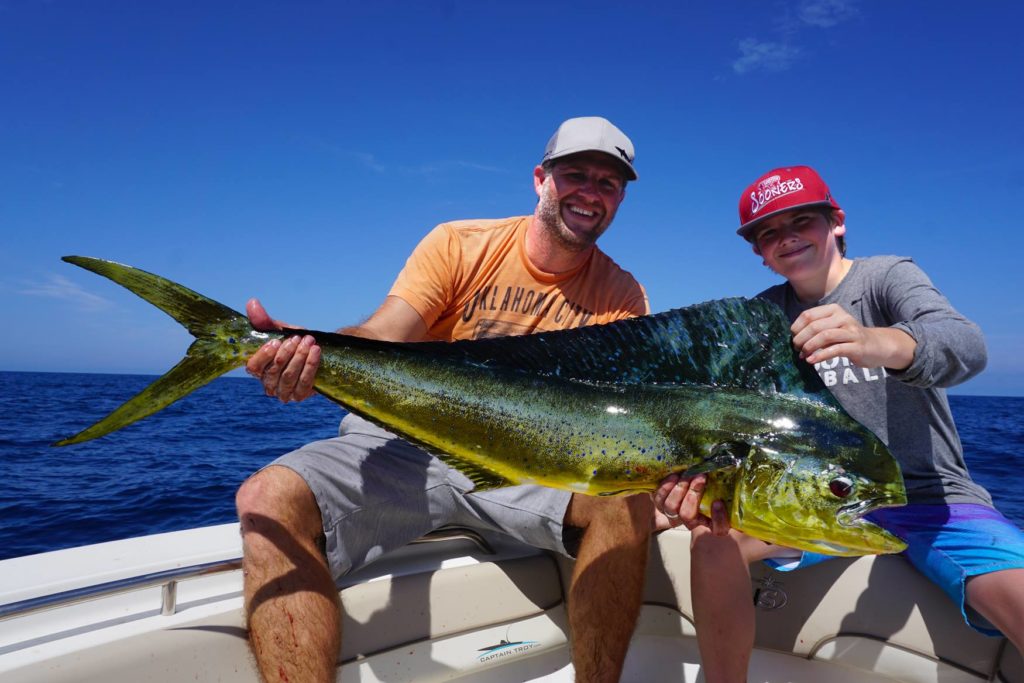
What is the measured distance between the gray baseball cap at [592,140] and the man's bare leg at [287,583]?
1.98 metres

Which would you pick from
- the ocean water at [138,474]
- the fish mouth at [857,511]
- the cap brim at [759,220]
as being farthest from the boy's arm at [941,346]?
the ocean water at [138,474]

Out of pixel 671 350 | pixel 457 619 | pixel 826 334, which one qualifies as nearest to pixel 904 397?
Result: pixel 826 334

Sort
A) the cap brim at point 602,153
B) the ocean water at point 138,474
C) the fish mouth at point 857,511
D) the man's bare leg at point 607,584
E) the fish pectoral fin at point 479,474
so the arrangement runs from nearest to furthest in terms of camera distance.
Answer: the fish mouth at point 857,511 < the fish pectoral fin at point 479,474 < the man's bare leg at point 607,584 < the cap brim at point 602,153 < the ocean water at point 138,474

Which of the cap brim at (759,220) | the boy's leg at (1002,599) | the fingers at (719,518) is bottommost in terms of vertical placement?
the boy's leg at (1002,599)

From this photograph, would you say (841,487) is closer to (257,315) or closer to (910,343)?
(910,343)

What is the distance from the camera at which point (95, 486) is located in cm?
735

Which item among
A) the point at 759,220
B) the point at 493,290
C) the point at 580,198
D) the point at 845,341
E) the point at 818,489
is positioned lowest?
the point at 818,489

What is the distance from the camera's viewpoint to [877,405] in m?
2.51

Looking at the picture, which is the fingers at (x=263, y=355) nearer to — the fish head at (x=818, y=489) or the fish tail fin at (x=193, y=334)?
the fish tail fin at (x=193, y=334)

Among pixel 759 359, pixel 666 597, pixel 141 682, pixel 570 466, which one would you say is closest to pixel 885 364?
pixel 759 359

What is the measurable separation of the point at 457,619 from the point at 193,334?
4.78ft

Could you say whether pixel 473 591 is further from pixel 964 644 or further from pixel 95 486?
pixel 95 486

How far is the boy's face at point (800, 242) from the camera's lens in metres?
2.62

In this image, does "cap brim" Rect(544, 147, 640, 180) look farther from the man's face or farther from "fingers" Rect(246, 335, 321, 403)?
"fingers" Rect(246, 335, 321, 403)
